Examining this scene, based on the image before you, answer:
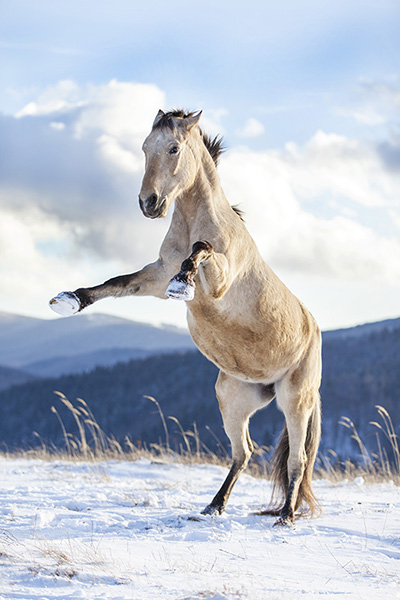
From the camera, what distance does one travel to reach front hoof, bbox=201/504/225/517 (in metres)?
5.64

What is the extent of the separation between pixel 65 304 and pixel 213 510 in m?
2.62

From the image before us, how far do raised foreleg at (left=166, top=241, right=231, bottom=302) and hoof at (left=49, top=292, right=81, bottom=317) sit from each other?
0.82 metres

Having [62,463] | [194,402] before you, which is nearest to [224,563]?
[62,463]

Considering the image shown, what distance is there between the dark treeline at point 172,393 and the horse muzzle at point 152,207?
70693mm

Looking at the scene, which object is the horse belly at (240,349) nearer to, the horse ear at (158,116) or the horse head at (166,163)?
the horse head at (166,163)

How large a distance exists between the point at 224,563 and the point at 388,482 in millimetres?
5760

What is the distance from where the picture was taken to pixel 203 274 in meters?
4.76

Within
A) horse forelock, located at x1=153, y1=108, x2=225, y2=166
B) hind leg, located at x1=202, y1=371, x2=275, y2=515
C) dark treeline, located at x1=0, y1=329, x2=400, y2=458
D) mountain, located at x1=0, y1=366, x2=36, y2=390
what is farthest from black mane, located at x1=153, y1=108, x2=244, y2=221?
mountain, located at x1=0, y1=366, x2=36, y2=390

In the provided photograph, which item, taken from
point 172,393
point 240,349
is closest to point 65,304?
point 240,349

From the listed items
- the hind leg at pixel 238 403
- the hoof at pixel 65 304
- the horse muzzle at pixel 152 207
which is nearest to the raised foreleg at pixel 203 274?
the horse muzzle at pixel 152 207

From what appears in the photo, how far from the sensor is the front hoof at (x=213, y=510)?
18.5ft

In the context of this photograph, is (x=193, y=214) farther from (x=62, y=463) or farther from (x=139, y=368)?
(x=139, y=368)

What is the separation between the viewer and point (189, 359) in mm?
92250

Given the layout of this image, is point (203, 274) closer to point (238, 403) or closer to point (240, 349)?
point (240, 349)
